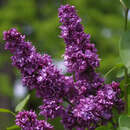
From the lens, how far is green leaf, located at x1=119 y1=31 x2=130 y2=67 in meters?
1.19

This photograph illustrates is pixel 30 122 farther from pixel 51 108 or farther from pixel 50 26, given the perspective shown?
pixel 50 26

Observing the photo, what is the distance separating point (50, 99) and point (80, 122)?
0.38 feet

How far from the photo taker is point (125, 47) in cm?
123

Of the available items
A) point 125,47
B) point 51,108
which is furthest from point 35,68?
point 125,47

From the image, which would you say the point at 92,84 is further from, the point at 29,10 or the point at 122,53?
the point at 29,10

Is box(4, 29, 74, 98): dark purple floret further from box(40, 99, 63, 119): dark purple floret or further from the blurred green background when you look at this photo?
the blurred green background

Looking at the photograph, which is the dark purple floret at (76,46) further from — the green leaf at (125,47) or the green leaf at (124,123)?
the green leaf at (124,123)

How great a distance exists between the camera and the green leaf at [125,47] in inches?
46.8

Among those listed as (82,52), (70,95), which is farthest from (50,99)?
(82,52)

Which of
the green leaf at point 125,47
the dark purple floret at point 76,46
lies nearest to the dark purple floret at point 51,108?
the dark purple floret at point 76,46

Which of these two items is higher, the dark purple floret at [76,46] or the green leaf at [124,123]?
the dark purple floret at [76,46]

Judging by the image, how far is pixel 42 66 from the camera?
4.15 ft

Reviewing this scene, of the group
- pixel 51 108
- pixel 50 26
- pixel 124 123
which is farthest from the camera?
pixel 50 26

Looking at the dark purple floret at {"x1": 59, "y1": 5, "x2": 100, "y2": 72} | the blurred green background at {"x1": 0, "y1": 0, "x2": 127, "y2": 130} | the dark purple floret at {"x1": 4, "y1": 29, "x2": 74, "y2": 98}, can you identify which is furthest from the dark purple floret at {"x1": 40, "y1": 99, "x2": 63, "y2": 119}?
the blurred green background at {"x1": 0, "y1": 0, "x2": 127, "y2": 130}
